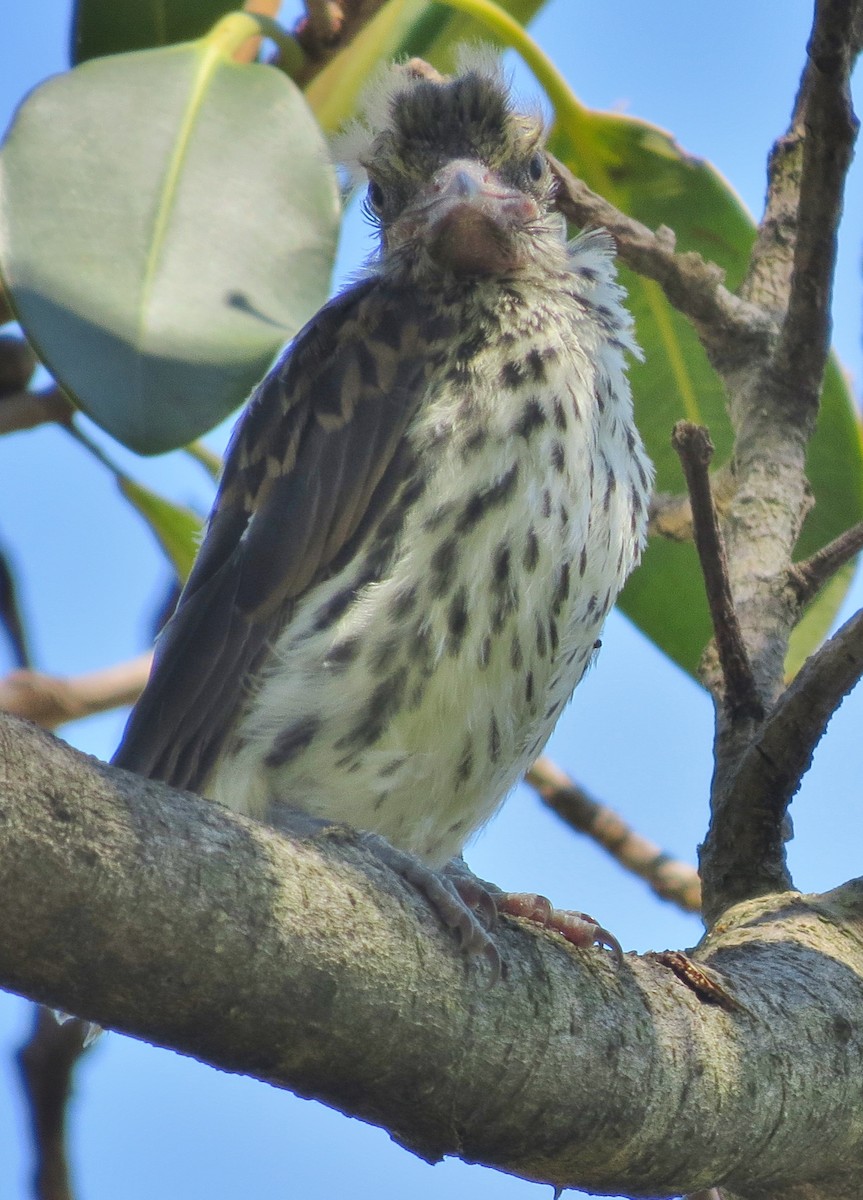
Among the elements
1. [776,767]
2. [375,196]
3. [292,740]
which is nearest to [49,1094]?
[292,740]

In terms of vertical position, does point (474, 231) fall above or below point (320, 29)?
below

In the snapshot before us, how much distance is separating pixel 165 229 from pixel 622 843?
1.65 meters

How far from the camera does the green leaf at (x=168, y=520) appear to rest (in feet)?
11.4

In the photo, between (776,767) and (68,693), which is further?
(68,693)

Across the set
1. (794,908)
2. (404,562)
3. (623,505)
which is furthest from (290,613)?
(794,908)

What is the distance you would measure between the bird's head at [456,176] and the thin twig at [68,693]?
41.2 inches

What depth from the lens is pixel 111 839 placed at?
4.97 ft

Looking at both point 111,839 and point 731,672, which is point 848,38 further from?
point 111,839

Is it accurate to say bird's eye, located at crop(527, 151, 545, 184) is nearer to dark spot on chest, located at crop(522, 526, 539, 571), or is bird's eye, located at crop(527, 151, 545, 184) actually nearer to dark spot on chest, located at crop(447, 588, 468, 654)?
dark spot on chest, located at crop(522, 526, 539, 571)

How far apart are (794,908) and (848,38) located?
1.29m

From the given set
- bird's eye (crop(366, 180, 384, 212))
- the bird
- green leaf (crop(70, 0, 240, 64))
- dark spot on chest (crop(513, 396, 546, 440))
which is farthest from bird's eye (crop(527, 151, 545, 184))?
green leaf (crop(70, 0, 240, 64))

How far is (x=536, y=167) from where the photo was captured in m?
3.29

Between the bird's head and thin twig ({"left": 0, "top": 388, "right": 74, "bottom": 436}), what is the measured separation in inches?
26.9

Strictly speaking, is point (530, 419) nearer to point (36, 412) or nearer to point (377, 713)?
point (377, 713)
